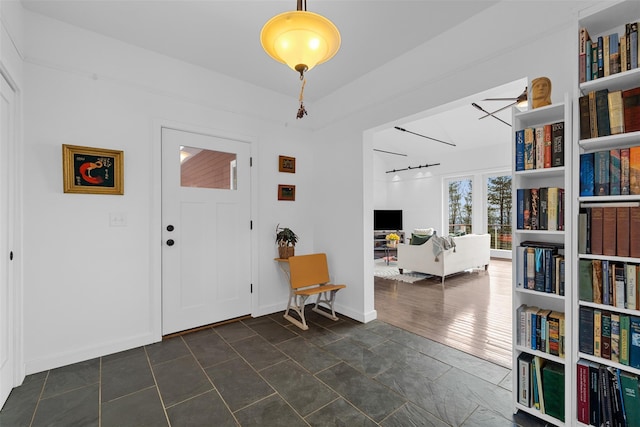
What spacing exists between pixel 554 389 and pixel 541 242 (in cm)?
87

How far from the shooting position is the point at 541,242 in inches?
75.0

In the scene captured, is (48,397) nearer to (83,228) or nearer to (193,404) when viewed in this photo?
(193,404)

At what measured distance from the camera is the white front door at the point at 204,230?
287 centimetres

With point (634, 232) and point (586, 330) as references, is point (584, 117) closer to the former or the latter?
point (634, 232)

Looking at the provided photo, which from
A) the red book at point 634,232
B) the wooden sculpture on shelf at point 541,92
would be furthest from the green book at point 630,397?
the wooden sculpture on shelf at point 541,92

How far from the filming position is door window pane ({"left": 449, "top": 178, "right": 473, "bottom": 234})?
7.88 m

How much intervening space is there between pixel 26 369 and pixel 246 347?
5.32 feet

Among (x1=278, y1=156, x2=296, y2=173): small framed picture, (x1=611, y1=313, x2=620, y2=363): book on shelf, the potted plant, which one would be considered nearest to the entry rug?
the potted plant

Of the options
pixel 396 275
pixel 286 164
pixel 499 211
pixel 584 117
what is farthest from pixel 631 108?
pixel 499 211

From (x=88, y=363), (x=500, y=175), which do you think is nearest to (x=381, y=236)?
(x=500, y=175)

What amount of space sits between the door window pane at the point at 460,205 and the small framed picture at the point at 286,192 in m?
5.80

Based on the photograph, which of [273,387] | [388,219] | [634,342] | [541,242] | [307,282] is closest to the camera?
[634,342]

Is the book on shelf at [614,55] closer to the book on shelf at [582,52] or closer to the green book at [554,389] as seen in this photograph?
the book on shelf at [582,52]

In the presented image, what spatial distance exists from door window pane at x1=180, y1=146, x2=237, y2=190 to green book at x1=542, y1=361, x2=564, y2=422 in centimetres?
310
